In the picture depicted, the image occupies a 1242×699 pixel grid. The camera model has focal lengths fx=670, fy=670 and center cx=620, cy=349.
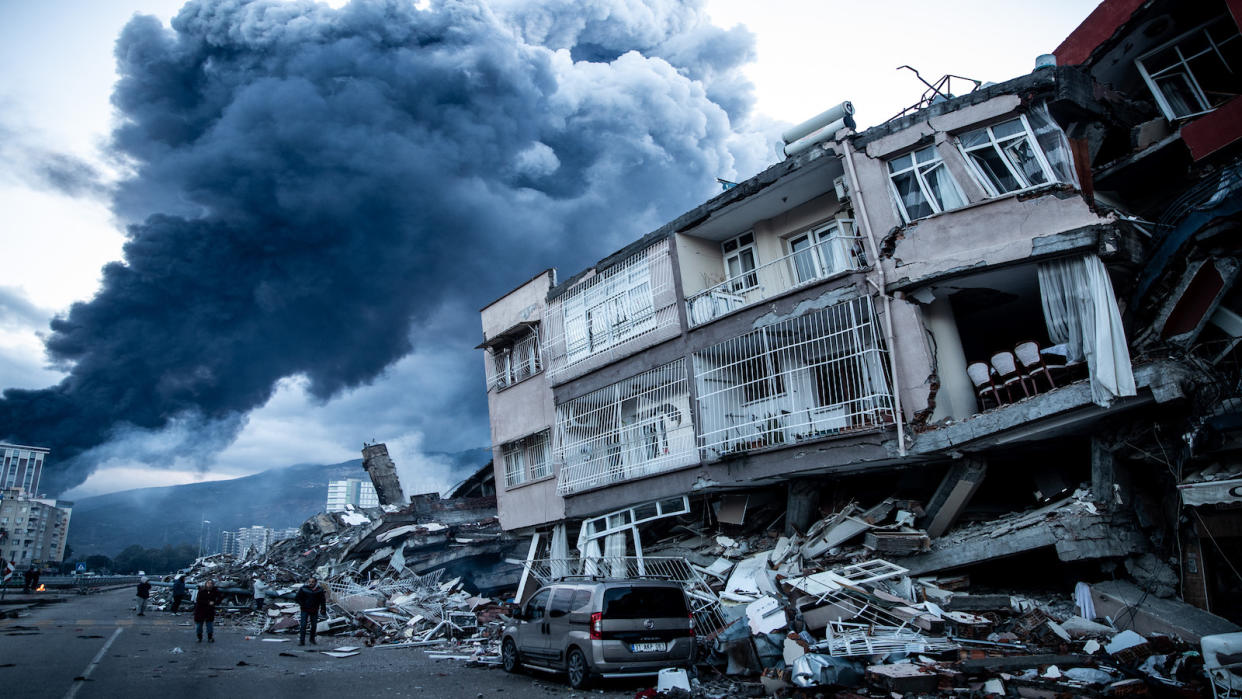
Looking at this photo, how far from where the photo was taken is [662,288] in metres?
16.7

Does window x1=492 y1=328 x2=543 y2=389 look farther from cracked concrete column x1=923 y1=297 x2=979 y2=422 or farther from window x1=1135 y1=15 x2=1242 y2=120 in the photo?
window x1=1135 y1=15 x2=1242 y2=120

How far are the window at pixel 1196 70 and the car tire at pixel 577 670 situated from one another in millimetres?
15585

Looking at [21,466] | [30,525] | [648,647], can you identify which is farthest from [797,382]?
[21,466]

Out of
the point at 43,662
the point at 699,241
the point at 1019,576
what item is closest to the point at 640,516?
the point at 699,241

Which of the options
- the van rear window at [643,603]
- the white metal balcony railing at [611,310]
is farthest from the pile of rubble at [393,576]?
the van rear window at [643,603]

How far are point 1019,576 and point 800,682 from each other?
5.91 meters

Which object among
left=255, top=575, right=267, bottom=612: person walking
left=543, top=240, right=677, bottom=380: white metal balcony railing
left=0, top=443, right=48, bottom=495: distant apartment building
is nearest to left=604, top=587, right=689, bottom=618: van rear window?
left=543, top=240, right=677, bottom=380: white metal balcony railing

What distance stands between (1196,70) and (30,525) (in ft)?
470

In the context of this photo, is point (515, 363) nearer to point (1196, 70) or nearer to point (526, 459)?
point (526, 459)

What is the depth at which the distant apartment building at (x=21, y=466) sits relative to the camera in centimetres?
14138

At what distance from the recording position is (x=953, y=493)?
1137 centimetres

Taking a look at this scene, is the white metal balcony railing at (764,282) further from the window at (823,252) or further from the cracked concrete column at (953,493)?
the cracked concrete column at (953,493)

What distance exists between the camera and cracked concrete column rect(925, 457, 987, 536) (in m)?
11.2

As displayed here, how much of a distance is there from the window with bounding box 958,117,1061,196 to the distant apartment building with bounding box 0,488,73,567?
12420 cm
